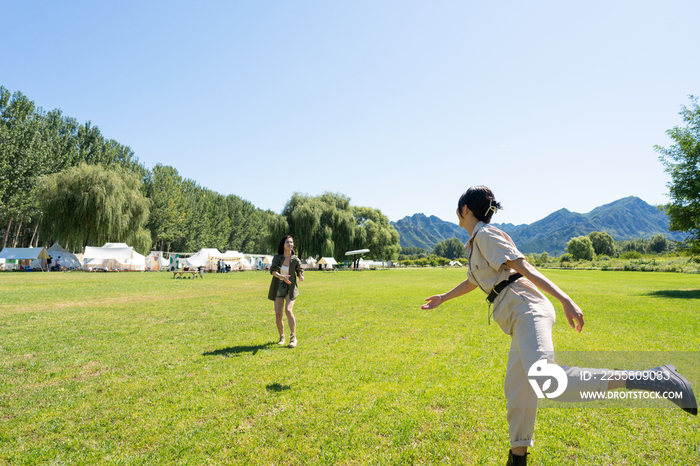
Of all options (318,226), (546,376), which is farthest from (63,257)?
(546,376)

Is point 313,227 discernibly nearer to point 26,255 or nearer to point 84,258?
point 84,258

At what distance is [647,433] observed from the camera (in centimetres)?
329

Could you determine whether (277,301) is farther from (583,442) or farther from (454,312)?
(454,312)

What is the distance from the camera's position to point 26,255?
36.0m

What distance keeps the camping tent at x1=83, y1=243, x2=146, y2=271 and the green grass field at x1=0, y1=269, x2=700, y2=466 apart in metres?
33.5

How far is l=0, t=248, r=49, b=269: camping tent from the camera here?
117 ft

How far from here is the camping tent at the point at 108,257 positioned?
36.6 metres

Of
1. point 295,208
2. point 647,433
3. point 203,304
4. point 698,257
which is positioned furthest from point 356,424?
point 295,208

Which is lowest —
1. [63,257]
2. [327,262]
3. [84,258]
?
[327,262]

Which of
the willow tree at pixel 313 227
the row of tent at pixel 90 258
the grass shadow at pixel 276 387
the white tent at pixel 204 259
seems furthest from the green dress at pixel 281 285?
the white tent at pixel 204 259

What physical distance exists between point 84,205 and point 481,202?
44.2 metres

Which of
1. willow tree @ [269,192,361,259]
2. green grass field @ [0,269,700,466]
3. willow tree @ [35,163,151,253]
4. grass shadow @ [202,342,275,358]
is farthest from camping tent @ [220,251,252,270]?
grass shadow @ [202,342,275,358]

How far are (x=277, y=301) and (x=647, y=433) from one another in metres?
5.64

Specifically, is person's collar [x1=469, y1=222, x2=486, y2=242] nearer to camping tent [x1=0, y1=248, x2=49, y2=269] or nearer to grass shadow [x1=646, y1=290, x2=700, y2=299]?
grass shadow [x1=646, y1=290, x2=700, y2=299]
